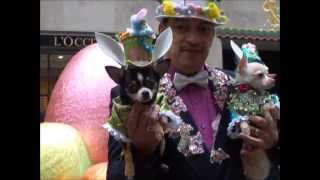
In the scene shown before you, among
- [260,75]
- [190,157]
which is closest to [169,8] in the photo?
[260,75]

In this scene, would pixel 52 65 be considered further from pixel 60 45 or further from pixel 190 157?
pixel 190 157

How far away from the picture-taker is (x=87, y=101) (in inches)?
126

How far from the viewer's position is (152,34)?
7.45 feet

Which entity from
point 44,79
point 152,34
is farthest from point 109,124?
point 44,79

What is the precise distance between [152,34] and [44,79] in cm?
585

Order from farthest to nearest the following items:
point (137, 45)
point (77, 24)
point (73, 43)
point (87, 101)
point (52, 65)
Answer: point (77, 24)
point (73, 43)
point (52, 65)
point (87, 101)
point (137, 45)

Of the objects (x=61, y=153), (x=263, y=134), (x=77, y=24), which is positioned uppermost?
(x=77, y=24)

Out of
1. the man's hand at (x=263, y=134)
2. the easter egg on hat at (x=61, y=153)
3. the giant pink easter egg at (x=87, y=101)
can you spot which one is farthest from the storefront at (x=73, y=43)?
the man's hand at (x=263, y=134)

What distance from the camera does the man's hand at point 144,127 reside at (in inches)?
82.3

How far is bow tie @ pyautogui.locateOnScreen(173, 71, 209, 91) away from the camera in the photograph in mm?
2434

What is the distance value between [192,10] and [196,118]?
1.22 feet

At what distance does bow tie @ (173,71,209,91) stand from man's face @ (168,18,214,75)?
21 mm

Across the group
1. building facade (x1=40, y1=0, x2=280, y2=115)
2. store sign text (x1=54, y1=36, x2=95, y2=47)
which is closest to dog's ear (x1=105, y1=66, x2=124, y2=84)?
building facade (x1=40, y1=0, x2=280, y2=115)
